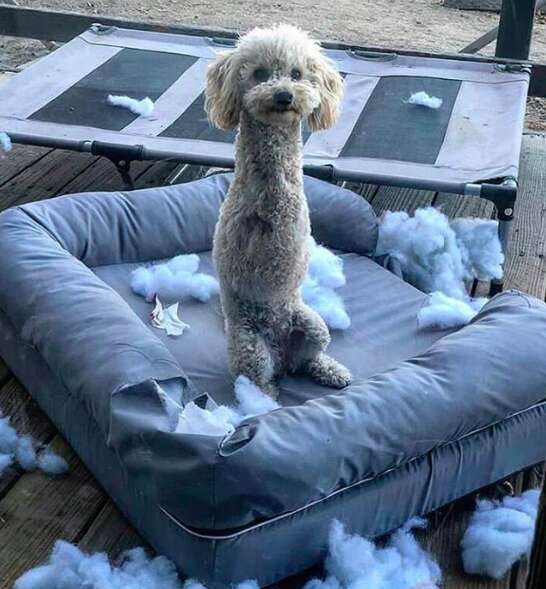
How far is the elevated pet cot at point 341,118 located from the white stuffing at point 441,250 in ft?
0.28

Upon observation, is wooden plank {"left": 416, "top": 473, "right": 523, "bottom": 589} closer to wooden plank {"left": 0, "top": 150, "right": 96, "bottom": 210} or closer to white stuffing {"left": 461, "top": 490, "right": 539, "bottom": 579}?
white stuffing {"left": 461, "top": 490, "right": 539, "bottom": 579}

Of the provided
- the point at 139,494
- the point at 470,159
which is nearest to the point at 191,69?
the point at 470,159

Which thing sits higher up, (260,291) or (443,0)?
(260,291)

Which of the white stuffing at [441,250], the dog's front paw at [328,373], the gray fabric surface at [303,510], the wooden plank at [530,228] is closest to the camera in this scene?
the gray fabric surface at [303,510]

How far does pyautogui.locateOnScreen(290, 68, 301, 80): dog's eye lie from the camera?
1.82 meters

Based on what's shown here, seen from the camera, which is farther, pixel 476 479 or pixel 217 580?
pixel 476 479

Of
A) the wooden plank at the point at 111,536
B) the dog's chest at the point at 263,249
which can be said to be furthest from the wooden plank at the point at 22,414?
the dog's chest at the point at 263,249

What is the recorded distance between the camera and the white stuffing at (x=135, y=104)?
10.7 feet

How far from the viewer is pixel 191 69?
3.72 metres

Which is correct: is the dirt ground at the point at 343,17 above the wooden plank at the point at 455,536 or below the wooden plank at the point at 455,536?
below

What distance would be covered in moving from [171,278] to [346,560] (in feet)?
3.41

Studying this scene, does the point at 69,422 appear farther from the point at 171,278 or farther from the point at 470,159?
the point at 470,159

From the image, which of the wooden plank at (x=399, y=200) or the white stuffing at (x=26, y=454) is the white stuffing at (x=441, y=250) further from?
the white stuffing at (x=26, y=454)

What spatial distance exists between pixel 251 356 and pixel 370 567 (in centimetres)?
53
